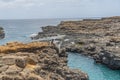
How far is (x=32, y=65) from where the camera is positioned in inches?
1377

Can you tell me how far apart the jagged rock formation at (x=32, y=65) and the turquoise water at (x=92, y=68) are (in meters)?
22.5

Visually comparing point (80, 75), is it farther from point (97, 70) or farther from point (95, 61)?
point (95, 61)

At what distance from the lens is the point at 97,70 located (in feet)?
258

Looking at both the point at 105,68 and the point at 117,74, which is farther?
the point at 105,68

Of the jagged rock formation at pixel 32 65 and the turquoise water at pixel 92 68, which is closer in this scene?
the jagged rock formation at pixel 32 65

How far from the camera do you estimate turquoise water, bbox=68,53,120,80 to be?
71.1 meters

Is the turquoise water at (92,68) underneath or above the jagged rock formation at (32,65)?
underneath

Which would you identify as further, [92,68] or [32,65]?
[92,68]

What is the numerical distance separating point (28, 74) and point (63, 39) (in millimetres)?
102983

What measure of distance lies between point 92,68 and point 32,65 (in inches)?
1895

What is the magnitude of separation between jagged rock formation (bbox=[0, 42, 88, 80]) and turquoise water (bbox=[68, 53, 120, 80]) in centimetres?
2252

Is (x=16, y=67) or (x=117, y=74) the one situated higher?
(x=16, y=67)

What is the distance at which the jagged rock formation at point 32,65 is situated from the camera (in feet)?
96.7

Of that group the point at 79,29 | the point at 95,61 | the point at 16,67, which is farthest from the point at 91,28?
the point at 16,67
